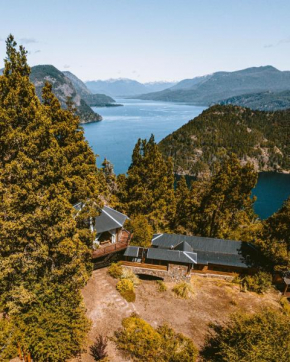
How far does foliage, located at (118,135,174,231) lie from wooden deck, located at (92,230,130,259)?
5.61m

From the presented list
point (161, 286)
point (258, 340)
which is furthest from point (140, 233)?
point (258, 340)

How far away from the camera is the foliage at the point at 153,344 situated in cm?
1578

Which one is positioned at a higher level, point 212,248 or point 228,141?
point 228,141

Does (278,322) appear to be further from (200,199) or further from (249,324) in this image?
(200,199)

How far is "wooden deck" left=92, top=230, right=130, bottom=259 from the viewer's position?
24781mm

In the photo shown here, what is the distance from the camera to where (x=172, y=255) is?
26750 millimetres

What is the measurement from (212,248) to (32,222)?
21.5 meters

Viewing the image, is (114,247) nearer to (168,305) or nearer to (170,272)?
(170,272)

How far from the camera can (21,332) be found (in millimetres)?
13844

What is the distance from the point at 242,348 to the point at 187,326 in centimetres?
730

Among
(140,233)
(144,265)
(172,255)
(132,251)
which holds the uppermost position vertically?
(140,233)

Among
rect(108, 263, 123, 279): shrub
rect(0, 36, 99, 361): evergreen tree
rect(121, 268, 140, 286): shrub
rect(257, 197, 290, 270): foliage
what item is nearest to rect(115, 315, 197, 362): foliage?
rect(0, 36, 99, 361): evergreen tree

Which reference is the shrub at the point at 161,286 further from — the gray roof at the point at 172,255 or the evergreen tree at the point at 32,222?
the evergreen tree at the point at 32,222

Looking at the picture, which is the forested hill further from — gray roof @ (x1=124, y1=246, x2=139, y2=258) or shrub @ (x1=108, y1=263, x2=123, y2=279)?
shrub @ (x1=108, y1=263, x2=123, y2=279)
